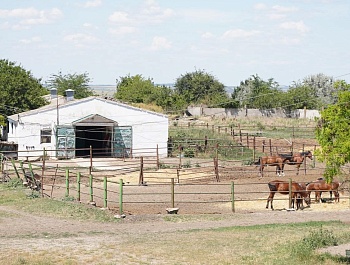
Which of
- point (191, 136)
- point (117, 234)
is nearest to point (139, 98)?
point (191, 136)

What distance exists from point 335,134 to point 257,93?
79.2 metres

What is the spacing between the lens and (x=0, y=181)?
3180 centimetres

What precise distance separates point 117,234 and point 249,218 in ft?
17.2

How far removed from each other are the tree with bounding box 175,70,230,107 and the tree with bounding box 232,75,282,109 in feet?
10.1

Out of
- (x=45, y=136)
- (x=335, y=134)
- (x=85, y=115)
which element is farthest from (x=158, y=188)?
(x=85, y=115)

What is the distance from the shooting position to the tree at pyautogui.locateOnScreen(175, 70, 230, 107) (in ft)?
314

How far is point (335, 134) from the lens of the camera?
15891 millimetres

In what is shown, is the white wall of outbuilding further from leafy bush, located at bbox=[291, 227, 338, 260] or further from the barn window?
leafy bush, located at bbox=[291, 227, 338, 260]

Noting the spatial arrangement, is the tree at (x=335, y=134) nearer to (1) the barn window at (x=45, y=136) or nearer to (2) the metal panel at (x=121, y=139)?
(2) the metal panel at (x=121, y=139)

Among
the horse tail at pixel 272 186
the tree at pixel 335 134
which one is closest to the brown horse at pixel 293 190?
the horse tail at pixel 272 186

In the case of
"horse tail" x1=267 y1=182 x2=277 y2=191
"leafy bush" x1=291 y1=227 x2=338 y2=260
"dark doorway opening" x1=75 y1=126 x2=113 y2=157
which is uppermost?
"dark doorway opening" x1=75 y1=126 x2=113 y2=157

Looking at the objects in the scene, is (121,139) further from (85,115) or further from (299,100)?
(299,100)

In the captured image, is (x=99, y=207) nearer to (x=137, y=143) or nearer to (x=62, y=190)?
(x=62, y=190)

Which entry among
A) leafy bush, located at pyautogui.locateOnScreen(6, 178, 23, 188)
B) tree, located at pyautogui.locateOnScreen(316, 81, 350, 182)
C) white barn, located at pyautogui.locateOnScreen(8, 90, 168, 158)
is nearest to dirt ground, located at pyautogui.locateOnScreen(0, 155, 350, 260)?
leafy bush, located at pyautogui.locateOnScreen(6, 178, 23, 188)
